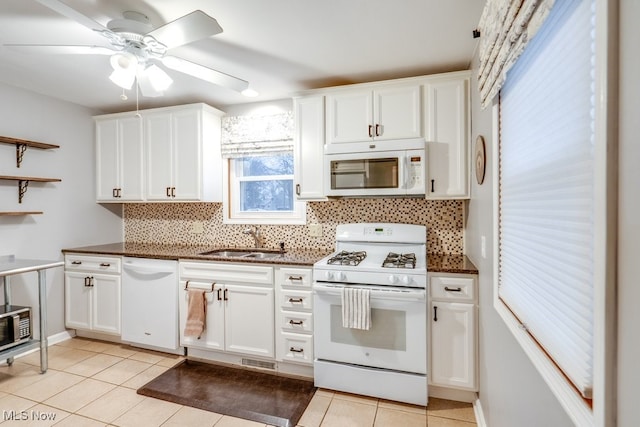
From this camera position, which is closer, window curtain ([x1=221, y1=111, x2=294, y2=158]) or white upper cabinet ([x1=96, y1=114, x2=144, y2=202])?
window curtain ([x1=221, y1=111, x2=294, y2=158])

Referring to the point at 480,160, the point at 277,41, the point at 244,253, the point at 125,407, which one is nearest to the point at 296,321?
the point at 244,253

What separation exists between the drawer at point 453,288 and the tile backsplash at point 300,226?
58 centimetres

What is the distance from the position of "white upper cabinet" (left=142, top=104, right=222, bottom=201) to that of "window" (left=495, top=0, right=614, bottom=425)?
2561 millimetres

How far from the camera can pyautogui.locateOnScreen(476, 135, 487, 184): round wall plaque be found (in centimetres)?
183

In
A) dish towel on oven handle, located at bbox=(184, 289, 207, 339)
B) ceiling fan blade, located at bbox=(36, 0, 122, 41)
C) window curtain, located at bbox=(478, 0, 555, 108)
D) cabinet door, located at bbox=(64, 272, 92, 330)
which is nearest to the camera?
window curtain, located at bbox=(478, 0, 555, 108)

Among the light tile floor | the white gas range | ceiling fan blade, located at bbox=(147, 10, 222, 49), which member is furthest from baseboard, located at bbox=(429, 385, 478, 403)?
ceiling fan blade, located at bbox=(147, 10, 222, 49)

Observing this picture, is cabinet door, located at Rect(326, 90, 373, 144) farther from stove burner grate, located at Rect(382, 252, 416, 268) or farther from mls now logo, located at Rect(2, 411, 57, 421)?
mls now logo, located at Rect(2, 411, 57, 421)

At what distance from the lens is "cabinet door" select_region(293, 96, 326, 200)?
2.60 meters

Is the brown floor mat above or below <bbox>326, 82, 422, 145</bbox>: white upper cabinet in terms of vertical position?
below

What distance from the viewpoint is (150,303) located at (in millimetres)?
2777

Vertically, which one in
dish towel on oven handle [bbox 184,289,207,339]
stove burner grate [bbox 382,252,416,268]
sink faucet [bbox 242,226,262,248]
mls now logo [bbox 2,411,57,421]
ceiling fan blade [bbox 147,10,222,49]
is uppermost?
ceiling fan blade [bbox 147,10,222,49]

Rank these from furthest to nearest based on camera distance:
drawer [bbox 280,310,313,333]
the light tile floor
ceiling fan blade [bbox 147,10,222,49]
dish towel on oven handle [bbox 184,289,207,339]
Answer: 1. dish towel on oven handle [bbox 184,289,207,339]
2. drawer [bbox 280,310,313,333]
3. the light tile floor
4. ceiling fan blade [bbox 147,10,222,49]

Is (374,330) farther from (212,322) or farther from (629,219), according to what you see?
(629,219)

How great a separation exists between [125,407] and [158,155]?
84.9 inches
